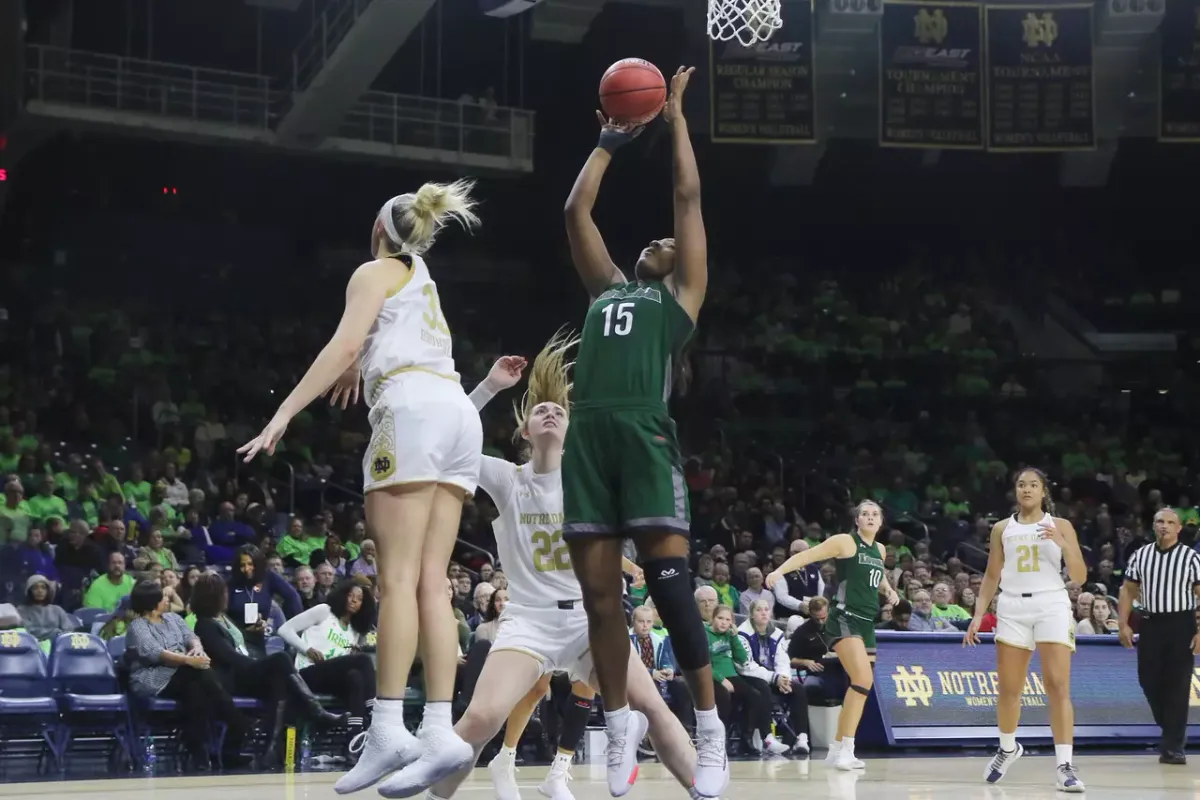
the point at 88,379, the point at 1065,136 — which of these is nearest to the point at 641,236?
the point at 1065,136

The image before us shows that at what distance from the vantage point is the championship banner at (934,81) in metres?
20.4

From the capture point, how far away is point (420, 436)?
5574 millimetres

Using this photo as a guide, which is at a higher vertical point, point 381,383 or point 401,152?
point 401,152

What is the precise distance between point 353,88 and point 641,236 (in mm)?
5915

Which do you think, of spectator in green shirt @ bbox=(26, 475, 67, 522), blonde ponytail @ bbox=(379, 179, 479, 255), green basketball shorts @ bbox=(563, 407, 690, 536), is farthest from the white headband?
spectator in green shirt @ bbox=(26, 475, 67, 522)

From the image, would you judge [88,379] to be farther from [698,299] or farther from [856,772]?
[698,299]

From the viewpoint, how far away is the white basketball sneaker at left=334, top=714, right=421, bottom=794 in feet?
17.7

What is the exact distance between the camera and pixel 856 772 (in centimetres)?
1013

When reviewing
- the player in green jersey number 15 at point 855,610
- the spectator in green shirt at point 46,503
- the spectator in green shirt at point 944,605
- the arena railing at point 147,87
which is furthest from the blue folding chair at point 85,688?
the arena railing at point 147,87

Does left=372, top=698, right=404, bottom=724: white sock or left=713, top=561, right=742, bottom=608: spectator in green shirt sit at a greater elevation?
left=372, top=698, right=404, bottom=724: white sock

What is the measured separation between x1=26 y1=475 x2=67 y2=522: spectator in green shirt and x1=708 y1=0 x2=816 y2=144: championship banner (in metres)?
9.68

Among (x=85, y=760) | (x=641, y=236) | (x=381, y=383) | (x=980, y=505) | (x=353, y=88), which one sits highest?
(x=353, y=88)

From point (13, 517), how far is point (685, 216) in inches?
402

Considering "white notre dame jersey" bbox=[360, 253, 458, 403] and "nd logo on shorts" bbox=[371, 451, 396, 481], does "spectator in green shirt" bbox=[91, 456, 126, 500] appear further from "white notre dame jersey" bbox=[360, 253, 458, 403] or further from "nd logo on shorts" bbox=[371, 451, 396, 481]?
"nd logo on shorts" bbox=[371, 451, 396, 481]
